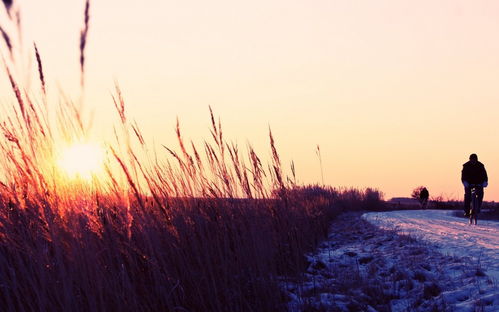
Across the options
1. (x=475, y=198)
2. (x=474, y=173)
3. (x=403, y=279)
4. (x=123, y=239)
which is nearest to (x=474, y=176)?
(x=474, y=173)

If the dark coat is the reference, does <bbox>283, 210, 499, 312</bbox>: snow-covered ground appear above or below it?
below

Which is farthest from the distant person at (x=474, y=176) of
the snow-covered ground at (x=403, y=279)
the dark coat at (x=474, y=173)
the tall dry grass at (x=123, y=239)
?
the tall dry grass at (x=123, y=239)

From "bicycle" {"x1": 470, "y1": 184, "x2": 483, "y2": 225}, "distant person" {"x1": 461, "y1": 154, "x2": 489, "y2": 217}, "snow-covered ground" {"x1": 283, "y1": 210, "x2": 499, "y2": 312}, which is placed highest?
"distant person" {"x1": 461, "y1": 154, "x2": 489, "y2": 217}

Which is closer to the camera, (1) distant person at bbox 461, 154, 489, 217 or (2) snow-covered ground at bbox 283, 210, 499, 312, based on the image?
(2) snow-covered ground at bbox 283, 210, 499, 312

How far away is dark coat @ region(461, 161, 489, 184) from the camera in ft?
44.9

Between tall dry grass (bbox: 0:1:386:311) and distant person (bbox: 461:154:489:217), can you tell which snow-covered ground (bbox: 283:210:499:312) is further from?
distant person (bbox: 461:154:489:217)

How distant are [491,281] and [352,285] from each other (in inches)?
48.5

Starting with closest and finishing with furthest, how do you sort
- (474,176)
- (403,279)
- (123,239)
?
(123,239) < (403,279) < (474,176)

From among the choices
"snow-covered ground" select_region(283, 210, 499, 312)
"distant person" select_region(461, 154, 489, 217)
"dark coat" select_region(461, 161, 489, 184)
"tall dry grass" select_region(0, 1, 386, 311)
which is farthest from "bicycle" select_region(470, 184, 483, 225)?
"tall dry grass" select_region(0, 1, 386, 311)

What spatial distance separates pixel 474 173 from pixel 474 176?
76 millimetres

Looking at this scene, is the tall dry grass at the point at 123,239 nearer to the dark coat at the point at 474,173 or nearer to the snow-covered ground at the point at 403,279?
the snow-covered ground at the point at 403,279

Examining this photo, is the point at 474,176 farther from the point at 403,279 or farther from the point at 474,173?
the point at 403,279

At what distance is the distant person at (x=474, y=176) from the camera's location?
539 inches

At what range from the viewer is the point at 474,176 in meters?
13.8
